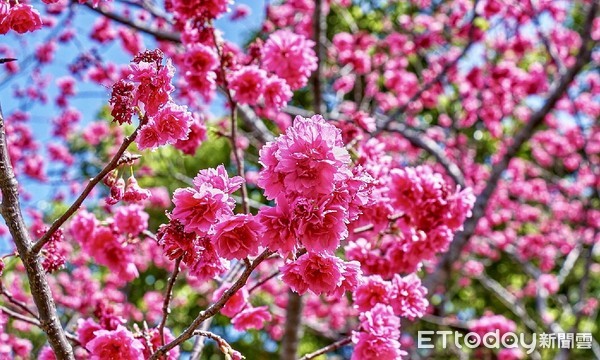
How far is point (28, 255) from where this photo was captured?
1.78 meters

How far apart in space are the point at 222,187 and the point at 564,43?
8.20 metres

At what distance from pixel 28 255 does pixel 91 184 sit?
31cm

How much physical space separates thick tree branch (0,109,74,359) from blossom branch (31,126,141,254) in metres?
0.04

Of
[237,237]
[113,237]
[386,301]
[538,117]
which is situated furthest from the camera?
[538,117]

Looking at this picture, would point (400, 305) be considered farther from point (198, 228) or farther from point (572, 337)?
point (572, 337)

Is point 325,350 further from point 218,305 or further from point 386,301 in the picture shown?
point 218,305

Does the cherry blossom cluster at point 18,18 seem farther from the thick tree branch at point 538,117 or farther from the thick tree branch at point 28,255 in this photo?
the thick tree branch at point 538,117

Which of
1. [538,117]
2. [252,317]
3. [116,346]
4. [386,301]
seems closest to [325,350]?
[386,301]

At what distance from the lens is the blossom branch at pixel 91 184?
165cm

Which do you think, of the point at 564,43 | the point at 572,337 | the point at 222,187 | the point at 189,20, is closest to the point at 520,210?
the point at 564,43

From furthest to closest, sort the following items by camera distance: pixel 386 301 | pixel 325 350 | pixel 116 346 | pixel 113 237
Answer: pixel 113 237, pixel 386 301, pixel 325 350, pixel 116 346

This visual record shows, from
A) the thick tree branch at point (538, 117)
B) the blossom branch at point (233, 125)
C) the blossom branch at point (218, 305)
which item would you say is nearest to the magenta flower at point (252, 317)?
the blossom branch at point (233, 125)

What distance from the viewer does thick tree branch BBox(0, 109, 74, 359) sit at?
5.82 ft

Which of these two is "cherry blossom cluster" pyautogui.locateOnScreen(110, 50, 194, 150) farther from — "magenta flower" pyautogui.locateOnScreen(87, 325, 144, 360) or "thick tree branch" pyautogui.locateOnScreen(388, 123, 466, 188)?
"thick tree branch" pyautogui.locateOnScreen(388, 123, 466, 188)
